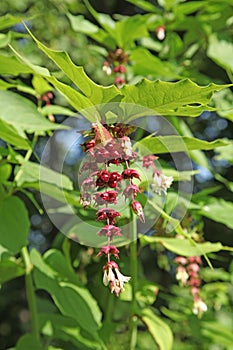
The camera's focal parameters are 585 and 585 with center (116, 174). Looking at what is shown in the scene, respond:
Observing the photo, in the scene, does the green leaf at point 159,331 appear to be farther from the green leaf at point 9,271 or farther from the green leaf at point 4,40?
the green leaf at point 4,40

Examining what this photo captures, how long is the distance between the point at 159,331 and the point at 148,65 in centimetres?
46

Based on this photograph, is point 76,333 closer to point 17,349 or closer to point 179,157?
point 17,349

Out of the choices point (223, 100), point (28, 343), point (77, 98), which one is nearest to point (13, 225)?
point (28, 343)

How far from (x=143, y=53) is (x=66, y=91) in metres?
0.48

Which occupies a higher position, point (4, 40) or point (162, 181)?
point (4, 40)

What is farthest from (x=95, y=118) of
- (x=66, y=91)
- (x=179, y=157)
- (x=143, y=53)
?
(x=143, y=53)

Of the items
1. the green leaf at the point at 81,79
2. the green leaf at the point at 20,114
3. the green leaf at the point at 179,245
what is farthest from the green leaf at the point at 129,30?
the green leaf at the point at 81,79

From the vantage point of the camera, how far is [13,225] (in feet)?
2.97

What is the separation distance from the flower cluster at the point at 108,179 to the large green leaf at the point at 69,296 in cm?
31

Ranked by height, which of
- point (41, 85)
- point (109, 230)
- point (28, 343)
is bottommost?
point (28, 343)

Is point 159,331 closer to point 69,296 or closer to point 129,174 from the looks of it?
point 69,296

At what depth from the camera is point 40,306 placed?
1329mm

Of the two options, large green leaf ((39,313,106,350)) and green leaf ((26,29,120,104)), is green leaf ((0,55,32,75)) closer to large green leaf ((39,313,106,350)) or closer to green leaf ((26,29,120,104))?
green leaf ((26,29,120,104))

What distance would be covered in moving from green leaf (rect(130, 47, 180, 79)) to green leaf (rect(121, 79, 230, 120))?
1.30 ft
